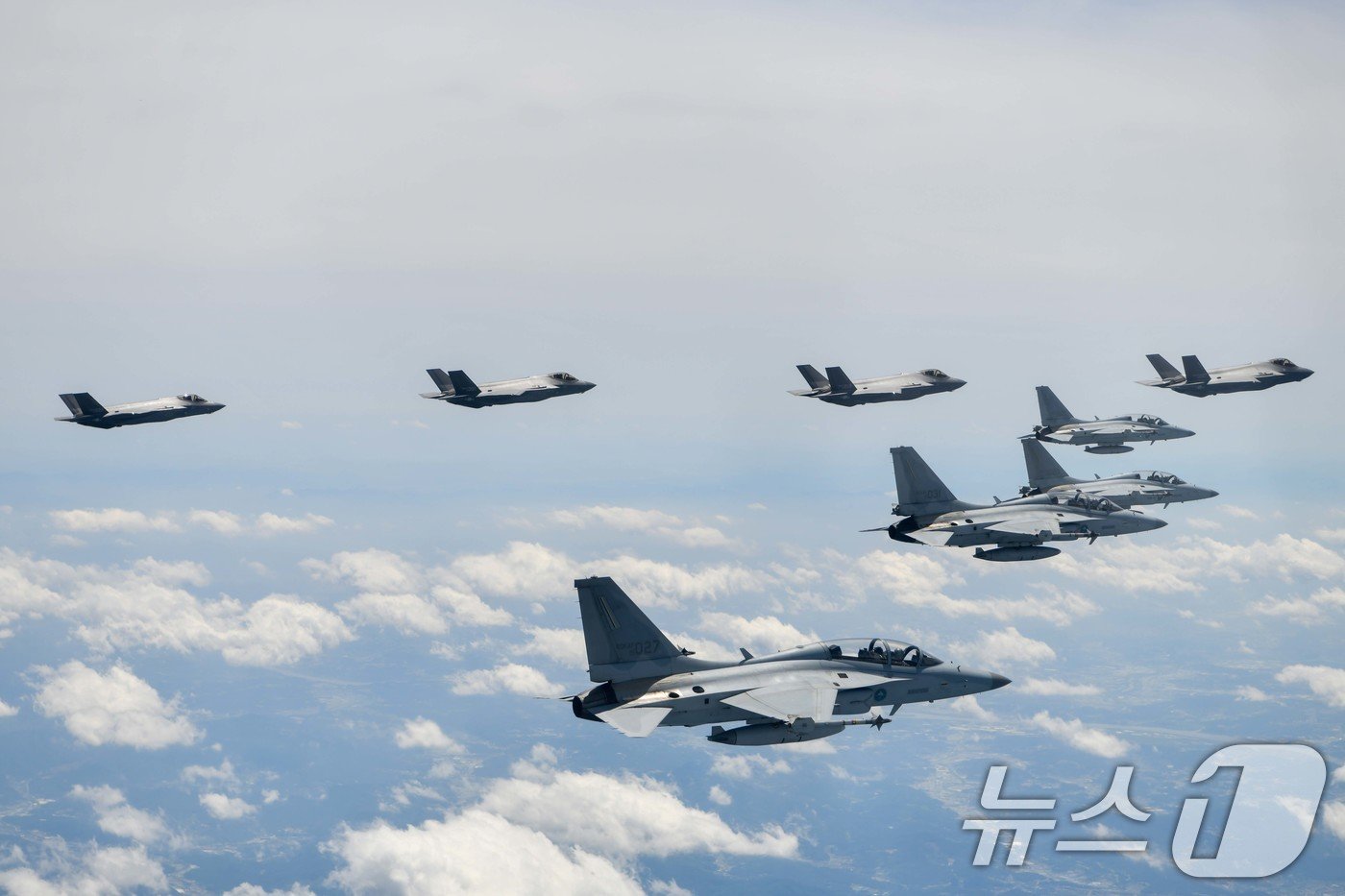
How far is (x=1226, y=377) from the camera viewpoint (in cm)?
9362

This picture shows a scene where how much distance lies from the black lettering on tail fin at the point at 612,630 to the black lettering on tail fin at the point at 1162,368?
2227 inches

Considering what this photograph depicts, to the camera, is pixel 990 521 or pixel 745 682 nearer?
pixel 745 682

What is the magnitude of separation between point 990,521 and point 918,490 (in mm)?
5922

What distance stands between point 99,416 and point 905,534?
6376cm

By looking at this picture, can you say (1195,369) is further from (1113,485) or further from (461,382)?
(461,382)

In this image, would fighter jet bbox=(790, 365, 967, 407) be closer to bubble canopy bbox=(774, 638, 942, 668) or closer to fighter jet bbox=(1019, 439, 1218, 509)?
fighter jet bbox=(1019, 439, 1218, 509)

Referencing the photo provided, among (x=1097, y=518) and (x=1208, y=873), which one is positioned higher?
(x=1097, y=518)

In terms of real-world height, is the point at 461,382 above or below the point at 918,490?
above

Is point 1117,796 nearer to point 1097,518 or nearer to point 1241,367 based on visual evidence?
point 1097,518

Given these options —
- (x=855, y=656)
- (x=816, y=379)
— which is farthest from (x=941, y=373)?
(x=855, y=656)

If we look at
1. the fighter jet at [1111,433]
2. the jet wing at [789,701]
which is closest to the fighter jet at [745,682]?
the jet wing at [789,701]

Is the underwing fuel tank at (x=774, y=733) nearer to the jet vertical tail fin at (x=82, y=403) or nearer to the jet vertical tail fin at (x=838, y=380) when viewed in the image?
the jet vertical tail fin at (x=838, y=380)

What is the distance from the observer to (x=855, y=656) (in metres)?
65.0

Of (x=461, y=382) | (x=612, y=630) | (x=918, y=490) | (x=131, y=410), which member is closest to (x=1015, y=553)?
(x=918, y=490)
